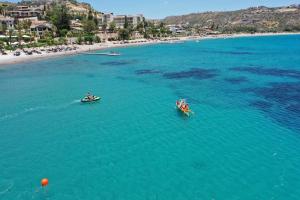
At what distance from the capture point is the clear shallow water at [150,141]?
26328 mm

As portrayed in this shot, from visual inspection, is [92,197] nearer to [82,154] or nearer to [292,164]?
[82,154]

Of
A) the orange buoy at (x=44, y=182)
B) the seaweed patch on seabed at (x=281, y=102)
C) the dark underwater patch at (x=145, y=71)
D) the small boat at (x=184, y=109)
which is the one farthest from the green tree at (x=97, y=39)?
the orange buoy at (x=44, y=182)

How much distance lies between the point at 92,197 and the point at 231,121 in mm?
22734

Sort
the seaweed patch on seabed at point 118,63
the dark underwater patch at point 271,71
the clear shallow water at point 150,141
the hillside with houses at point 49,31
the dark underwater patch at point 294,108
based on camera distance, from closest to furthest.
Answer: the clear shallow water at point 150,141 < the dark underwater patch at point 294,108 < the dark underwater patch at point 271,71 < the seaweed patch on seabed at point 118,63 < the hillside with houses at point 49,31

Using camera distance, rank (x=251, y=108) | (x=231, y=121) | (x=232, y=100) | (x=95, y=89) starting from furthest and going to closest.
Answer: (x=95, y=89) < (x=232, y=100) < (x=251, y=108) < (x=231, y=121)

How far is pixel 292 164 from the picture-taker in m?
29.7

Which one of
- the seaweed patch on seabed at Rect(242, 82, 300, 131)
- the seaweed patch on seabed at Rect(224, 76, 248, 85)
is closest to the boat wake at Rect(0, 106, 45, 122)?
the seaweed patch on seabed at Rect(242, 82, 300, 131)

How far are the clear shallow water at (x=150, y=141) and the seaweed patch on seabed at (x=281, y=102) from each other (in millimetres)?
150

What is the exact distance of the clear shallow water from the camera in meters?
26.3

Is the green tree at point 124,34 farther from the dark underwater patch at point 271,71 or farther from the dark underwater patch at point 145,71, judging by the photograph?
the dark underwater patch at point 271,71

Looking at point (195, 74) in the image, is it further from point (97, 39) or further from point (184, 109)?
point (97, 39)

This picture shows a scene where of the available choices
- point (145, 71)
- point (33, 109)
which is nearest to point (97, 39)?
point (145, 71)

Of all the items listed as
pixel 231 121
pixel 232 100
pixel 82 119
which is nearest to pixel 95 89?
pixel 82 119

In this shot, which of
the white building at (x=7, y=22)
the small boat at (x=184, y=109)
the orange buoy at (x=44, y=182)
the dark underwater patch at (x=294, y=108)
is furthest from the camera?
the white building at (x=7, y=22)
